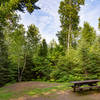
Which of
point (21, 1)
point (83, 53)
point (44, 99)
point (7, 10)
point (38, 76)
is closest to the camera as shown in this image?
Result: point (44, 99)

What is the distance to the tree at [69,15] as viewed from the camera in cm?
1219

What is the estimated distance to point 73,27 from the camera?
13180 millimetres

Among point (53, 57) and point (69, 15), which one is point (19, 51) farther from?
point (69, 15)

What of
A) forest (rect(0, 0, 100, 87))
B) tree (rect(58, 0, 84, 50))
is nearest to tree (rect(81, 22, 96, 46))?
forest (rect(0, 0, 100, 87))

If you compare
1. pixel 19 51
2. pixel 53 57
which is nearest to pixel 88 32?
pixel 53 57

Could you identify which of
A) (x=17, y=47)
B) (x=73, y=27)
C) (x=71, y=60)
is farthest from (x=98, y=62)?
(x=17, y=47)

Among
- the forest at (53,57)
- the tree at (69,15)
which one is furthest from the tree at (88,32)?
the tree at (69,15)

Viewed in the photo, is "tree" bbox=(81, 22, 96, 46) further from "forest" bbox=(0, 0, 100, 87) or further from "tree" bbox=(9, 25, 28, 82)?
"tree" bbox=(9, 25, 28, 82)

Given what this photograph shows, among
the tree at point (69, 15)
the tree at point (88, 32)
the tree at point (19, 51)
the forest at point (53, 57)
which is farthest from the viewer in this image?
the tree at point (88, 32)

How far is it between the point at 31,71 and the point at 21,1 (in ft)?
33.9

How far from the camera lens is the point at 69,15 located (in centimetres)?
1226

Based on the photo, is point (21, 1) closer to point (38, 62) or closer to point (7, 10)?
point (7, 10)

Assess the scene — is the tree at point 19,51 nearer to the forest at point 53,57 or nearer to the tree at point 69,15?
the forest at point 53,57

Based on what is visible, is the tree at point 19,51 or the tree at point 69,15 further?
the tree at point 69,15
